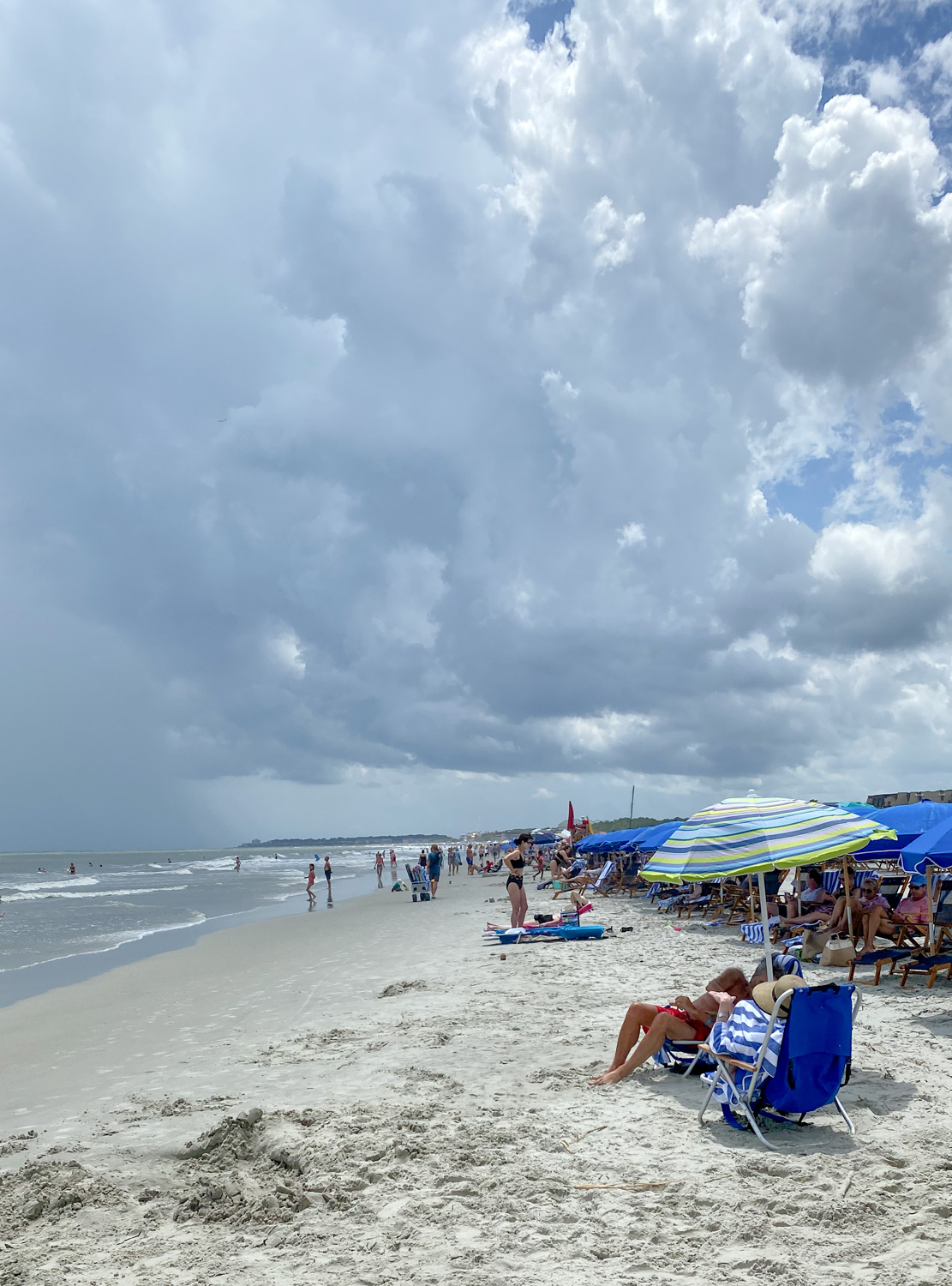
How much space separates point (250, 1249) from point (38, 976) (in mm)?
13053

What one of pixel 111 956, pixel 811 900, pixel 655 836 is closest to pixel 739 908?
pixel 811 900

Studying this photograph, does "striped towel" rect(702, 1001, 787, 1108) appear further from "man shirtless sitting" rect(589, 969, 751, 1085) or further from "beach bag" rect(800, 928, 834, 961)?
"beach bag" rect(800, 928, 834, 961)

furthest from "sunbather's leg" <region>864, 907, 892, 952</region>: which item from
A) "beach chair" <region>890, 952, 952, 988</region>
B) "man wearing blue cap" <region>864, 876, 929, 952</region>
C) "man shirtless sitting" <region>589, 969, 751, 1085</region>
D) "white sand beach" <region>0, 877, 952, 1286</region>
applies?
"man shirtless sitting" <region>589, 969, 751, 1085</region>

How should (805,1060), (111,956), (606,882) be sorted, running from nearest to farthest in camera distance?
(805,1060)
(111,956)
(606,882)

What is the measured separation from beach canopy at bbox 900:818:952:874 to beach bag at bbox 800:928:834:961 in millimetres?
2803

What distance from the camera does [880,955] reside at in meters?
9.84

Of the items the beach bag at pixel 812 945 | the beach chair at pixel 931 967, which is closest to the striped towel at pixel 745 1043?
the beach chair at pixel 931 967

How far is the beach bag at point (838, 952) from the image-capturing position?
9867 mm

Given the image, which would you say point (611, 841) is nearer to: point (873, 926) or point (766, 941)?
point (873, 926)

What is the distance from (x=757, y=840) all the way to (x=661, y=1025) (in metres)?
1.40

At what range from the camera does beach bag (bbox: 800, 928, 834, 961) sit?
1044cm

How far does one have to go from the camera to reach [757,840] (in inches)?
237

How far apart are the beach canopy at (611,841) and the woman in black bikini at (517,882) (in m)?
7.47

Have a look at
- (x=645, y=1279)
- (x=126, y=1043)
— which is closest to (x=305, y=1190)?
(x=645, y=1279)
